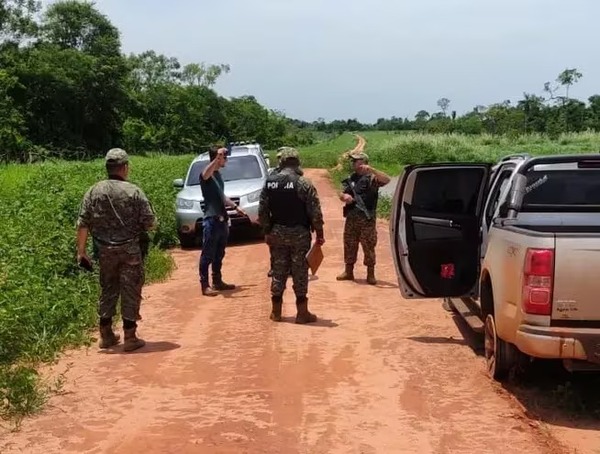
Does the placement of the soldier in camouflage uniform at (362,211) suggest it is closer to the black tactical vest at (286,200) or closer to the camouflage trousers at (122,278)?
the black tactical vest at (286,200)

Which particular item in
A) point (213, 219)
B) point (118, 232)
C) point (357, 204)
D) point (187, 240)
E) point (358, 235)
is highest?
point (118, 232)

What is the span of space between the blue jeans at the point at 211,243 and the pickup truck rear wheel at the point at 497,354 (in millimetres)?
4412

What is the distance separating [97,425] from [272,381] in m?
1.51

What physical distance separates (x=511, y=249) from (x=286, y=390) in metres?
2.04

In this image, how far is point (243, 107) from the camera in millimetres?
82500

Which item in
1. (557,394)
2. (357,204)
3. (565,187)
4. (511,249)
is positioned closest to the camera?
(511,249)

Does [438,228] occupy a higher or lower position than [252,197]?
higher

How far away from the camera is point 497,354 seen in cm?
607

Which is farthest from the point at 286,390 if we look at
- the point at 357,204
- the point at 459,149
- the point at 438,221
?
the point at 459,149

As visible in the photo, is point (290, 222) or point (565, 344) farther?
point (290, 222)

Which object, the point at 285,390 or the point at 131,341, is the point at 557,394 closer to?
the point at 285,390

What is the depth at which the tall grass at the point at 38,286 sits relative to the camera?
20.5 ft

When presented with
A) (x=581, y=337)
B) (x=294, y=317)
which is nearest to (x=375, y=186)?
(x=294, y=317)

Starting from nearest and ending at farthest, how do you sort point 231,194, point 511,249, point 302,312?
point 511,249
point 302,312
point 231,194
